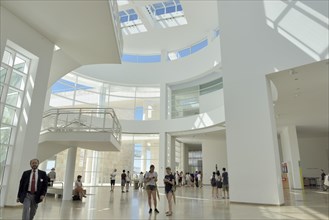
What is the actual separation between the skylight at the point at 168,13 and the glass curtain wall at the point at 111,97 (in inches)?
270

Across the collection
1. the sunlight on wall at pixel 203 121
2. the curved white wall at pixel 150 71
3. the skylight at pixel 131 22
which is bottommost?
the sunlight on wall at pixel 203 121

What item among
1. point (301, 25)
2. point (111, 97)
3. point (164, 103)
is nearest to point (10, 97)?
point (301, 25)

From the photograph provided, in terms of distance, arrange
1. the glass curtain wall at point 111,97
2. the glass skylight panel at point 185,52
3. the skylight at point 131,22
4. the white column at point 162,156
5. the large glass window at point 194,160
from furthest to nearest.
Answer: the large glass window at point 194,160 → the glass skylight panel at point 185,52 → the glass curtain wall at point 111,97 → the white column at point 162,156 → the skylight at point 131,22

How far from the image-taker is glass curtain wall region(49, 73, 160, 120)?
895 inches

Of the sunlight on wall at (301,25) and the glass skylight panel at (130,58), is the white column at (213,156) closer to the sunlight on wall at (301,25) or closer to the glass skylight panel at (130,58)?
the glass skylight panel at (130,58)

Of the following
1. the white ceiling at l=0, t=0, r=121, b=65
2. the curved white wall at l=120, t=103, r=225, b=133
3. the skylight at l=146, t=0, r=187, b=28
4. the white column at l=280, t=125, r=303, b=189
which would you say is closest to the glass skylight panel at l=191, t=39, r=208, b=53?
the skylight at l=146, t=0, r=187, b=28

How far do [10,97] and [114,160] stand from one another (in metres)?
18.8

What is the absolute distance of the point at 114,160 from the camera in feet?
86.2

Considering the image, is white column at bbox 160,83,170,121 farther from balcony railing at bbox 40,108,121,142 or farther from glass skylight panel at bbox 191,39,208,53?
balcony railing at bbox 40,108,121,142

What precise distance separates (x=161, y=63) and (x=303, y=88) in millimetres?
15012

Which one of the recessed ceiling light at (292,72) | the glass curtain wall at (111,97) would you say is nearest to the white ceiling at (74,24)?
the recessed ceiling light at (292,72)

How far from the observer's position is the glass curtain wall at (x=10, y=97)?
315 inches

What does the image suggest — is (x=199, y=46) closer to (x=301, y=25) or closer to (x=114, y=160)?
(x=301, y=25)

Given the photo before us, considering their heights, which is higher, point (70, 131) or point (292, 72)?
point (292, 72)
